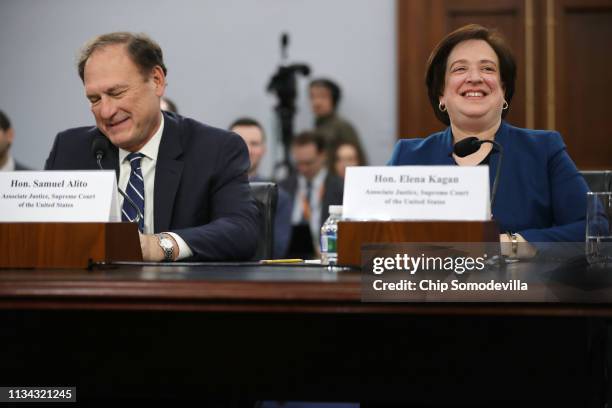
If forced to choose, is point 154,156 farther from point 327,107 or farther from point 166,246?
point 327,107

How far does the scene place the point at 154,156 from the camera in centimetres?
224

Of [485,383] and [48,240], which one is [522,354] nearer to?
[485,383]

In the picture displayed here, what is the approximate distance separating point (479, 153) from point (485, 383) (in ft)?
3.51

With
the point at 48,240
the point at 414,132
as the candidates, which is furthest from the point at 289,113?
the point at 48,240

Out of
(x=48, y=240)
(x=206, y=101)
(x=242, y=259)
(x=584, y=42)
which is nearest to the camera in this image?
(x=48, y=240)

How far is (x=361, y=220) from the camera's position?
140 cm

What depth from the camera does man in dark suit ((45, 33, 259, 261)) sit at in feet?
7.04

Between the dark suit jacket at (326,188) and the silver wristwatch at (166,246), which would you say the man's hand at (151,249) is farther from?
the dark suit jacket at (326,188)

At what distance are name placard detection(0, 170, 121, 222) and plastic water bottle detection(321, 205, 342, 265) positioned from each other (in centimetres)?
41

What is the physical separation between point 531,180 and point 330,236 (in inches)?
26.6

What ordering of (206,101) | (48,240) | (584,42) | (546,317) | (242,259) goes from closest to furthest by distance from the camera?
(546,317) < (48,240) < (242,259) < (584,42) < (206,101)

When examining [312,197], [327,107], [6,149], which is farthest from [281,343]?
[327,107]

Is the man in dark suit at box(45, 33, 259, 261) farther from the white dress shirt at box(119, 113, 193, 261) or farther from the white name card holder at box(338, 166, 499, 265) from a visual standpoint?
the white name card holder at box(338, 166, 499, 265)

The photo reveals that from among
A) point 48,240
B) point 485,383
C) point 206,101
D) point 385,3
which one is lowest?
point 485,383
